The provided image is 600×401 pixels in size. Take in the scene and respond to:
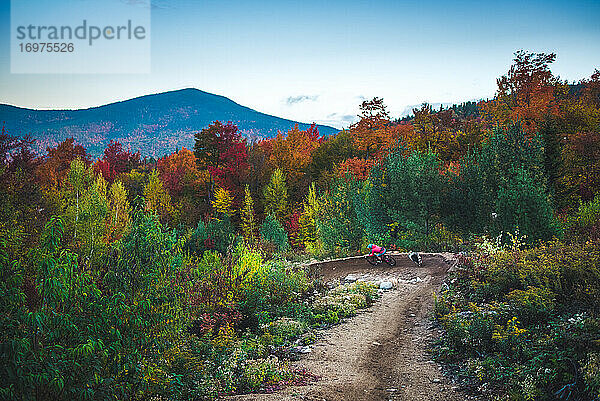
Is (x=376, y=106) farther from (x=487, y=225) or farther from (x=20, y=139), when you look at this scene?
(x=20, y=139)

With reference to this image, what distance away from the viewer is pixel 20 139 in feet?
62.6

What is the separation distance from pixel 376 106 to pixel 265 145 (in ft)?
78.1

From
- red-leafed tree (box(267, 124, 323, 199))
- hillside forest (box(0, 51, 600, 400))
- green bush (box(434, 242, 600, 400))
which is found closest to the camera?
hillside forest (box(0, 51, 600, 400))

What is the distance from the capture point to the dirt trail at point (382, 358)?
578 cm

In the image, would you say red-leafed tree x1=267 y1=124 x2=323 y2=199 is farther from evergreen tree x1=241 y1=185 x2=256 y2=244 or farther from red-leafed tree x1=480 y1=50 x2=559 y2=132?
red-leafed tree x1=480 y1=50 x2=559 y2=132

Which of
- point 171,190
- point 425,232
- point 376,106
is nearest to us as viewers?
point 425,232

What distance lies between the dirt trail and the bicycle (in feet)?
11.6

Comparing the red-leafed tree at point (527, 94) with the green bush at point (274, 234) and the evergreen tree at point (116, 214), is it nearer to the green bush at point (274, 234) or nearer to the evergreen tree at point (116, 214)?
the green bush at point (274, 234)

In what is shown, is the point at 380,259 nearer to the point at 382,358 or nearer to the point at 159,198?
the point at 382,358

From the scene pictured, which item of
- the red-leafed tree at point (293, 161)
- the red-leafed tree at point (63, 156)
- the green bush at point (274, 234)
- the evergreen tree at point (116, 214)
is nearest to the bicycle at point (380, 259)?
the green bush at point (274, 234)

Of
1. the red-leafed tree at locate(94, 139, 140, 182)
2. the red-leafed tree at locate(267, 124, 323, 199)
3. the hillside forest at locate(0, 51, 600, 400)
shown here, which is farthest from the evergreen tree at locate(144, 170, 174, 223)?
the red-leafed tree at locate(267, 124, 323, 199)

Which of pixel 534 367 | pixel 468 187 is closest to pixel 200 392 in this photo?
pixel 534 367

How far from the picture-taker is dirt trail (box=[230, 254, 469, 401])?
5.78m

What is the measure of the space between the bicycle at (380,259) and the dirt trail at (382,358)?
354 cm
